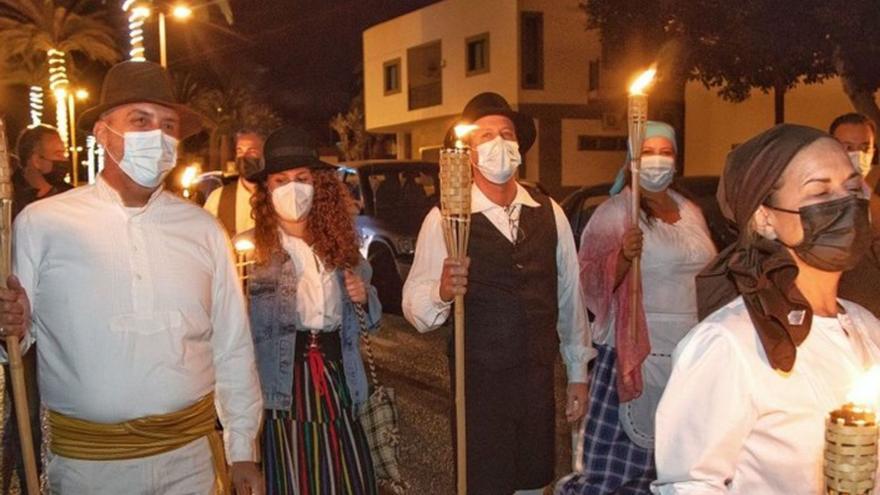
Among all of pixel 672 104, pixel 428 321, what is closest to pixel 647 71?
pixel 428 321

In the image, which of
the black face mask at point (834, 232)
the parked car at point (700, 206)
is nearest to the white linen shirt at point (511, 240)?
the black face mask at point (834, 232)

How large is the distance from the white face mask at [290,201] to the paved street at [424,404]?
91 cm

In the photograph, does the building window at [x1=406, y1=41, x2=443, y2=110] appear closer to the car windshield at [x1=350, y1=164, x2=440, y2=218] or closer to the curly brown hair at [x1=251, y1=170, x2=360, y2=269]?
the car windshield at [x1=350, y1=164, x2=440, y2=218]

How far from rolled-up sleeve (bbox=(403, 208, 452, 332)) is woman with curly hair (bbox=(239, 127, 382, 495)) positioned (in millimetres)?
272

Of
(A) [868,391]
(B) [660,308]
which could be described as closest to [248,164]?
(B) [660,308]

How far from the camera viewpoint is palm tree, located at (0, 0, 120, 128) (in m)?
29.3

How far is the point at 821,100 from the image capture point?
22.7 metres

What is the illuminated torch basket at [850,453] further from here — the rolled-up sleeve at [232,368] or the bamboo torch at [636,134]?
the bamboo torch at [636,134]

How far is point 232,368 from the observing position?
3547 millimetres

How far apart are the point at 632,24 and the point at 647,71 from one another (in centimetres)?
1854

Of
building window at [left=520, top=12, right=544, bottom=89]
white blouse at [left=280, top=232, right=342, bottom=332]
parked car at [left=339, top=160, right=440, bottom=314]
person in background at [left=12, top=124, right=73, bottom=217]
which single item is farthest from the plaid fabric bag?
building window at [left=520, top=12, right=544, bottom=89]

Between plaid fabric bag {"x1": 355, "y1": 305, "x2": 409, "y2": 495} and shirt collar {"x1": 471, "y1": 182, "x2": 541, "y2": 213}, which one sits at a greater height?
shirt collar {"x1": 471, "y1": 182, "x2": 541, "y2": 213}

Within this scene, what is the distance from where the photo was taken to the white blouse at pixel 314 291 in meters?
4.25

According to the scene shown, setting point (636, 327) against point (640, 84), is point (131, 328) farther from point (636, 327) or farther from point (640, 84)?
point (640, 84)
